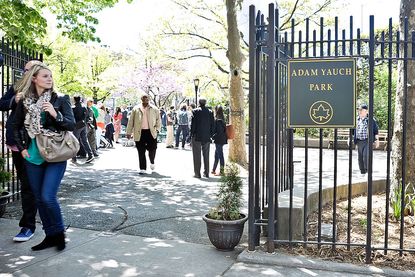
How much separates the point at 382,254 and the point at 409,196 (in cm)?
145

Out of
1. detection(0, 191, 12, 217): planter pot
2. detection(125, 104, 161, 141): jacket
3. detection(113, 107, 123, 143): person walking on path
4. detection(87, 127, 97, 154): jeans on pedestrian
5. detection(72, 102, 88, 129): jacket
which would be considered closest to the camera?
detection(72, 102, 88, 129): jacket

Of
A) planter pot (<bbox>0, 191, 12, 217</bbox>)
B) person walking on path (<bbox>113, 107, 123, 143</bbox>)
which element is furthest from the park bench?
planter pot (<bbox>0, 191, 12, 217</bbox>)

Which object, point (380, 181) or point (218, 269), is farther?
point (380, 181)

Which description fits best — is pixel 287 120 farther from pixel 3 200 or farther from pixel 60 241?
pixel 3 200

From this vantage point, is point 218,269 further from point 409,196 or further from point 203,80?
point 203,80

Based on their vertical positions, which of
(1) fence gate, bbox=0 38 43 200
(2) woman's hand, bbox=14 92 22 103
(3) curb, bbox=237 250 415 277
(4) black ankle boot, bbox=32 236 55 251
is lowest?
(3) curb, bbox=237 250 415 277

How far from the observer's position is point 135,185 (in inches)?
366

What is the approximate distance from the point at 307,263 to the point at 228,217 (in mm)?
982

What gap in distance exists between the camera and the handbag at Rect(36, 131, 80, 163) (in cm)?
454

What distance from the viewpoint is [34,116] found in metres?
4.68

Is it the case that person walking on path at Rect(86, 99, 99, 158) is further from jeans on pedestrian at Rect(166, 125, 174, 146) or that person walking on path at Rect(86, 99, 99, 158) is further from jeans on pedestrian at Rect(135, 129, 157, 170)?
jeans on pedestrian at Rect(166, 125, 174, 146)

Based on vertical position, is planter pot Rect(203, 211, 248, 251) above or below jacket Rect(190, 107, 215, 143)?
below

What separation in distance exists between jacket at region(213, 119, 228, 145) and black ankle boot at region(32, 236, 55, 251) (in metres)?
6.45

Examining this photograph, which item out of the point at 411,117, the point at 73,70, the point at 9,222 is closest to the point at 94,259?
the point at 9,222
